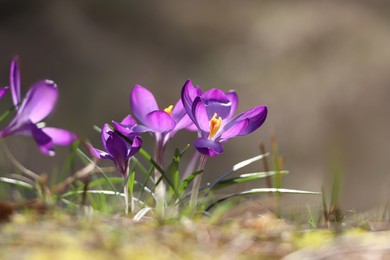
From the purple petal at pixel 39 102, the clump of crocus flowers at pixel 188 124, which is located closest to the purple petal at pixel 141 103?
the clump of crocus flowers at pixel 188 124

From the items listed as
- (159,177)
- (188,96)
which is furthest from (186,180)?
(188,96)

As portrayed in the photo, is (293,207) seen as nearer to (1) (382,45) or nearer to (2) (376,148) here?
(2) (376,148)

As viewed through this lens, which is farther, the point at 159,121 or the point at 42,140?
the point at 159,121

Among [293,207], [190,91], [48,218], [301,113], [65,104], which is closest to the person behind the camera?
[48,218]

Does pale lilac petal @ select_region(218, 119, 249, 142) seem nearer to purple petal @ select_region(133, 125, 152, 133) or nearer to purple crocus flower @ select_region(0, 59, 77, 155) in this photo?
purple petal @ select_region(133, 125, 152, 133)

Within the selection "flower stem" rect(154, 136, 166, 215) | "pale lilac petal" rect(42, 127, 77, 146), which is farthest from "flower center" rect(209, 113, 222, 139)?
"pale lilac petal" rect(42, 127, 77, 146)

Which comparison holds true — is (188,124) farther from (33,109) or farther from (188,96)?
(33,109)

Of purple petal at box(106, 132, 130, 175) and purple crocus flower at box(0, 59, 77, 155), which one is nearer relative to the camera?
purple crocus flower at box(0, 59, 77, 155)

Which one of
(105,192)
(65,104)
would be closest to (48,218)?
(105,192)
